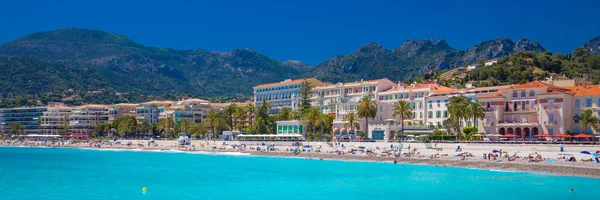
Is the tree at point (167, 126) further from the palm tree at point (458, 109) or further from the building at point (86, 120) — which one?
the palm tree at point (458, 109)

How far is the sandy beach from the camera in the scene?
47125 mm

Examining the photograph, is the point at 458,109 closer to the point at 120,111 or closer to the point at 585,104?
the point at 585,104

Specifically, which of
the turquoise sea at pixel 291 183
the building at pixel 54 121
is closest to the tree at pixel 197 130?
the turquoise sea at pixel 291 183

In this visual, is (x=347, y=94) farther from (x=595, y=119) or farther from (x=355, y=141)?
(x=595, y=119)

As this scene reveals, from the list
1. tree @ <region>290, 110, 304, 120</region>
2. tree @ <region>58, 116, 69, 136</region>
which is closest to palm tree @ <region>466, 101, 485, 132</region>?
tree @ <region>290, 110, 304, 120</region>

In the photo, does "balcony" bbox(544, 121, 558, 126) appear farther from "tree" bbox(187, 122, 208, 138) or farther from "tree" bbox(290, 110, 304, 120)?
"tree" bbox(187, 122, 208, 138)

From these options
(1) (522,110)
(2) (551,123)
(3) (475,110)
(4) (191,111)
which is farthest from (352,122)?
(4) (191,111)

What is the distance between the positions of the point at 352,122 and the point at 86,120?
9264 centimetres

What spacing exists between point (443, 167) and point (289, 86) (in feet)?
195

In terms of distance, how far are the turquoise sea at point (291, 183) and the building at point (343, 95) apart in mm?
28434

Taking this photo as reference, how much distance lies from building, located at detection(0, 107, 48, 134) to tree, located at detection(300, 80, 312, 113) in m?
85.9

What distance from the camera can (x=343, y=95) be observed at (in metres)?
97.2

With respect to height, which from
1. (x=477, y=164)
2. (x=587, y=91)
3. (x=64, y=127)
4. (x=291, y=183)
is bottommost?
(x=291, y=183)

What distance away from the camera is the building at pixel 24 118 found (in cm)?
15625
